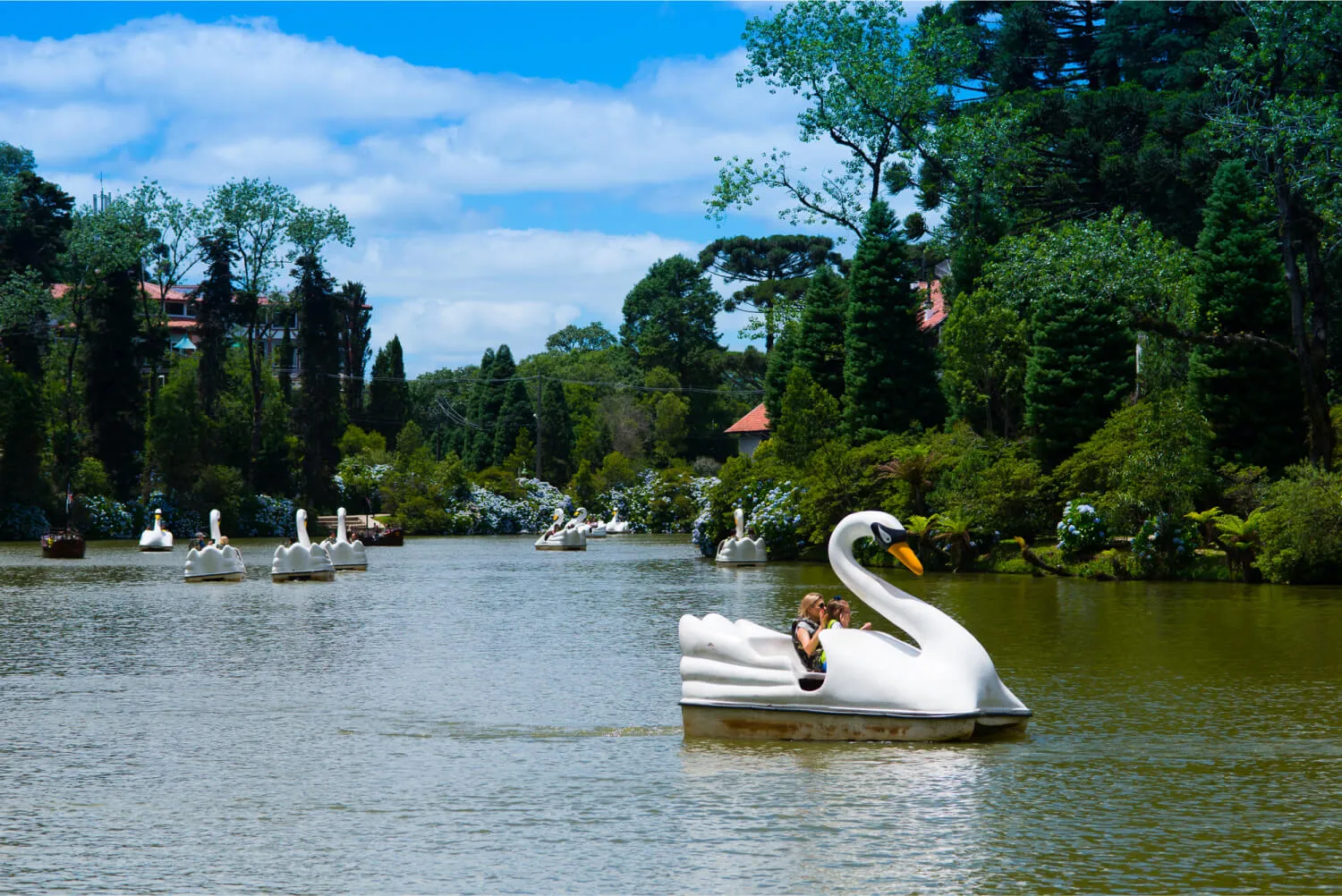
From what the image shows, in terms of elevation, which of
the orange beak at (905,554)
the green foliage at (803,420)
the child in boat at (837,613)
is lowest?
the child in boat at (837,613)

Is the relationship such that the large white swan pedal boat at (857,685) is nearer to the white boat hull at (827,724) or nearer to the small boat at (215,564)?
the white boat hull at (827,724)

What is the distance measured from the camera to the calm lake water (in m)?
9.57

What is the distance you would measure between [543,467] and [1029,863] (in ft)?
304

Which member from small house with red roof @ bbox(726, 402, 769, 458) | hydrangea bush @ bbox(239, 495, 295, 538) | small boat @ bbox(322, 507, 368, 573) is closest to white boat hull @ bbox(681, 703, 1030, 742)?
small boat @ bbox(322, 507, 368, 573)

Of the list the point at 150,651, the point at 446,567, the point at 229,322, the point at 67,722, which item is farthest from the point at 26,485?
the point at 67,722

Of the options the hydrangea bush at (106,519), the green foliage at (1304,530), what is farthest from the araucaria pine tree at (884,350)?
the hydrangea bush at (106,519)

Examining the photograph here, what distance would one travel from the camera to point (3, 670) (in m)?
20.1

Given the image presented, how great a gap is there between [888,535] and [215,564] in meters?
27.6

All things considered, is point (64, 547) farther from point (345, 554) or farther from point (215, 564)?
point (215, 564)

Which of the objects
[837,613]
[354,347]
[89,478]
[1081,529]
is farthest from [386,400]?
[837,613]

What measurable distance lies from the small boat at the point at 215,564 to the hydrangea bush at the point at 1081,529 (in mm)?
21739

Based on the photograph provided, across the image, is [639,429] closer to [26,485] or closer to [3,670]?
[26,485]

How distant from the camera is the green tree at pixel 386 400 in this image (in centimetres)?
10494

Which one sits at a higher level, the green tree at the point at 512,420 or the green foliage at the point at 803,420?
the green tree at the point at 512,420
